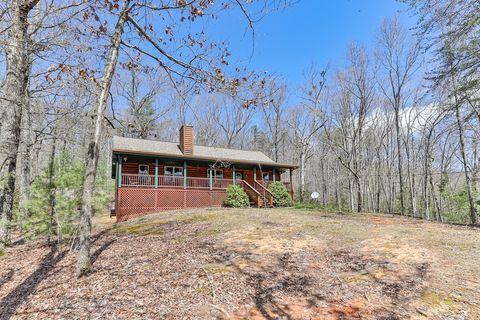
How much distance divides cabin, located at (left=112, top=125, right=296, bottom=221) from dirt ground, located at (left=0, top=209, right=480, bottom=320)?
712 cm

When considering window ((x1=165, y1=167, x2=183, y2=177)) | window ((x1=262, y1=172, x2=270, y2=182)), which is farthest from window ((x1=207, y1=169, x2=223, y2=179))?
window ((x1=262, y1=172, x2=270, y2=182))

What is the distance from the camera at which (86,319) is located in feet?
10.9

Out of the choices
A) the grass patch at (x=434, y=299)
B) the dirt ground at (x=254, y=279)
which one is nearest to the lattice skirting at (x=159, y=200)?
the dirt ground at (x=254, y=279)

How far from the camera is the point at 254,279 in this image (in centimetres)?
460

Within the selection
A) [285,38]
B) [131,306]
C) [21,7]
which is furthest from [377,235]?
[21,7]

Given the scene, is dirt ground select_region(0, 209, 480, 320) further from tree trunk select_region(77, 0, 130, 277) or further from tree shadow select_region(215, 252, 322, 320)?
tree trunk select_region(77, 0, 130, 277)

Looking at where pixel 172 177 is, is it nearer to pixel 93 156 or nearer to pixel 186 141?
pixel 186 141

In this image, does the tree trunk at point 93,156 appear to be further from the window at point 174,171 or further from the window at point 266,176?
the window at point 266,176

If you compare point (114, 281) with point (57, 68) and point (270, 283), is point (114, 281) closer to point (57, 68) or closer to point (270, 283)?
point (270, 283)

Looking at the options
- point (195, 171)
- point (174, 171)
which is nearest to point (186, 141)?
point (174, 171)

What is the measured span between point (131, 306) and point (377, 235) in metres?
6.51

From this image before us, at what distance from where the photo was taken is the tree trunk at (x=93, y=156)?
15.7ft

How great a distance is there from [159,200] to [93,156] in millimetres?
10385

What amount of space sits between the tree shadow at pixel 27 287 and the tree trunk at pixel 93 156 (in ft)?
2.49
